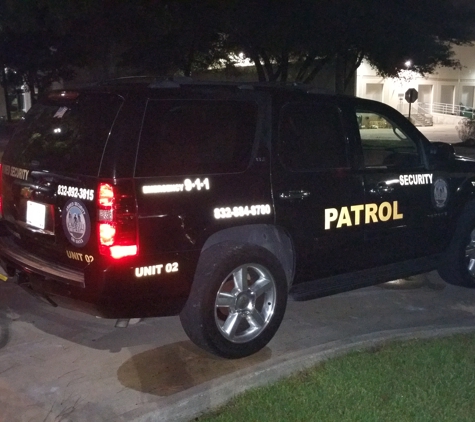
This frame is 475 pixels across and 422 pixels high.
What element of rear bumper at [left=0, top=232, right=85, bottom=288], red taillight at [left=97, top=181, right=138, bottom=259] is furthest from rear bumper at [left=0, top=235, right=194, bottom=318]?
red taillight at [left=97, top=181, right=138, bottom=259]

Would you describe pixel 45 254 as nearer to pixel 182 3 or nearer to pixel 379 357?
pixel 379 357

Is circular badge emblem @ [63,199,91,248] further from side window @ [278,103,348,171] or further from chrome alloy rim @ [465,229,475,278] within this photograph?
chrome alloy rim @ [465,229,475,278]

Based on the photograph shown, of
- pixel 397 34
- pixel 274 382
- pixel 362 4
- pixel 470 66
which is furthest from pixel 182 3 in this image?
pixel 470 66

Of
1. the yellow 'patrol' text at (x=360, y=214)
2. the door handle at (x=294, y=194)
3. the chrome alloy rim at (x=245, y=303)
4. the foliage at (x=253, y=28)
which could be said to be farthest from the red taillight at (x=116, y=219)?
the foliage at (x=253, y=28)

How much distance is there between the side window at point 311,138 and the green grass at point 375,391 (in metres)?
1.48

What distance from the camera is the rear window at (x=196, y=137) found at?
14.9ft

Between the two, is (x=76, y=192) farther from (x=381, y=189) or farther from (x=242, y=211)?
(x=381, y=189)

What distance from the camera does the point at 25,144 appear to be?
523 cm

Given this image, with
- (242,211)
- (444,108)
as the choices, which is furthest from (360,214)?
(444,108)

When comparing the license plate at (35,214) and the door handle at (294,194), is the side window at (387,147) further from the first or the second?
Answer: the license plate at (35,214)

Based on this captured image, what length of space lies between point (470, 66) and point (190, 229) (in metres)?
57.0

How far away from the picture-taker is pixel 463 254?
6.76 m

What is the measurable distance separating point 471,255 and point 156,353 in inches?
134

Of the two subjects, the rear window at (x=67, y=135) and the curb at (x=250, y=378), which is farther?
the rear window at (x=67, y=135)
